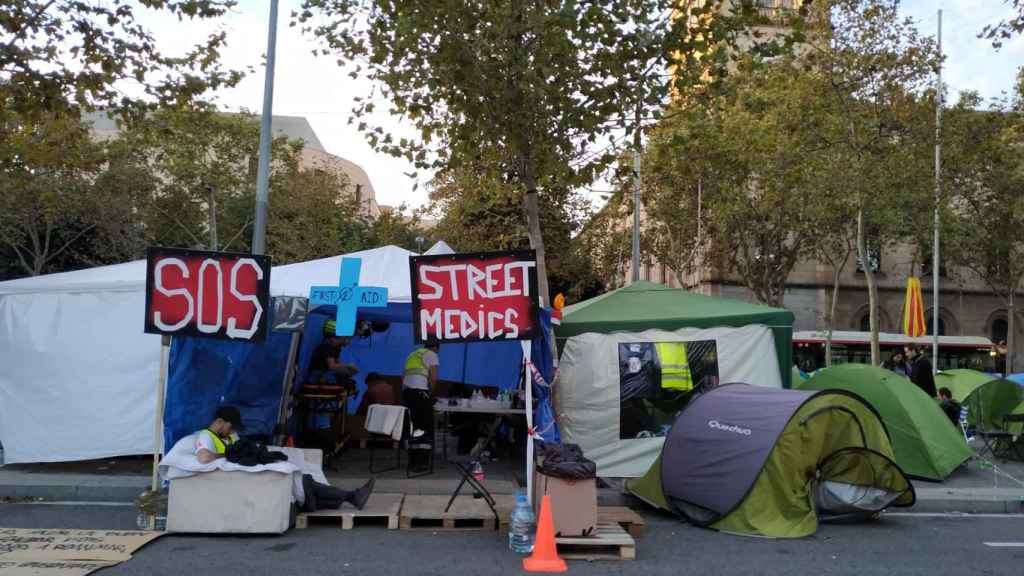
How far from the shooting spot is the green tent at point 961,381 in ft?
52.8

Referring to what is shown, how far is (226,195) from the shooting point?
3334 cm

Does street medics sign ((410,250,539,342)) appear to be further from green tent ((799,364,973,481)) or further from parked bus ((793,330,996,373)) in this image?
parked bus ((793,330,996,373))

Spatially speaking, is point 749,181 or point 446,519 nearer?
point 446,519

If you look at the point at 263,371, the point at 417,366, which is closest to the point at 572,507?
the point at 417,366

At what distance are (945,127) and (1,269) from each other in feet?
108

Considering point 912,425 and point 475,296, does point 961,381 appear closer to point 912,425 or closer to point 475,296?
point 912,425

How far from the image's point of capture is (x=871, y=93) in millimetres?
20094

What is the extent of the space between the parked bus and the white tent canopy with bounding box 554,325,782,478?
26.3m

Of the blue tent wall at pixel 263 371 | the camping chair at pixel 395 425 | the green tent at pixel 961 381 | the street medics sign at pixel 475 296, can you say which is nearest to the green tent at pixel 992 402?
the green tent at pixel 961 381

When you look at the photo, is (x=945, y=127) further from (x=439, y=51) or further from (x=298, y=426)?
(x=298, y=426)

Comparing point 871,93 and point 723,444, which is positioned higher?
point 871,93

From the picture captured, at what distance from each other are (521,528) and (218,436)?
9.87 feet

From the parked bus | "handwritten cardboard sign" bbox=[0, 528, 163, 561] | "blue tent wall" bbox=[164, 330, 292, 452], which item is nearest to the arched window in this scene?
the parked bus

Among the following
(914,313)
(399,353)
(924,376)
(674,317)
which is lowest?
(924,376)
